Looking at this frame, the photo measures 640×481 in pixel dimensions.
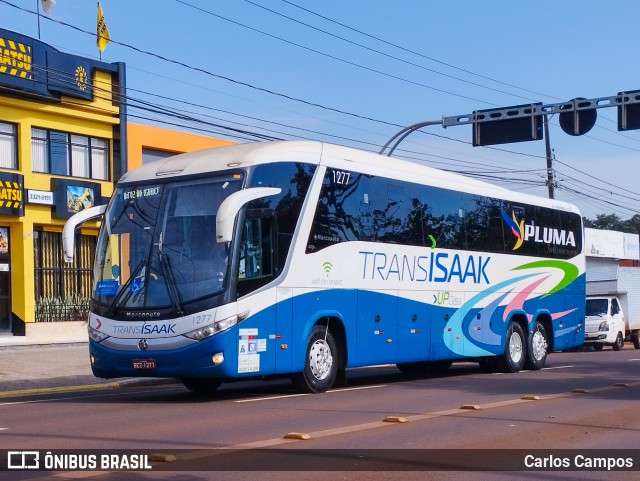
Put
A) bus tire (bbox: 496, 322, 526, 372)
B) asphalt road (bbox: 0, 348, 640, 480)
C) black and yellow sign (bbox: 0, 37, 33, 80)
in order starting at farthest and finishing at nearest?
black and yellow sign (bbox: 0, 37, 33, 80), bus tire (bbox: 496, 322, 526, 372), asphalt road (bbox: 0, 348, 640, 480)

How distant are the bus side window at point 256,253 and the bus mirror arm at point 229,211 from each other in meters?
0.44

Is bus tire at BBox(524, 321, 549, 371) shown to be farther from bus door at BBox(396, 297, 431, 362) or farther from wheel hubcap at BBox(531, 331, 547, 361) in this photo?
bus door at BBox(396, 297, 431, 362)

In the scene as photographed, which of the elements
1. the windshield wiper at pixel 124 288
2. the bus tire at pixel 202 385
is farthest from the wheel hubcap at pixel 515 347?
the windshield wiper at pixel 124 288

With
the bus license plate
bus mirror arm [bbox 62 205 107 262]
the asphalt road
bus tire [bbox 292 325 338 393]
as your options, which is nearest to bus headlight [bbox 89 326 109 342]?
the bus license plate

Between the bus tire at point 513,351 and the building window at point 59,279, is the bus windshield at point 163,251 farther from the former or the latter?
the building window at point 59,279

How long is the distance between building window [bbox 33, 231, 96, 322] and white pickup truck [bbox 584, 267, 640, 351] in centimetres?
1769

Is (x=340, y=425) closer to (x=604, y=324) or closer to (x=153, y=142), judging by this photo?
(x=604, y=324)

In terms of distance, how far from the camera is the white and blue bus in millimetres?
14492

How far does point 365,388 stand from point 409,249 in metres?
2.70

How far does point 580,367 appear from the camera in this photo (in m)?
23.9

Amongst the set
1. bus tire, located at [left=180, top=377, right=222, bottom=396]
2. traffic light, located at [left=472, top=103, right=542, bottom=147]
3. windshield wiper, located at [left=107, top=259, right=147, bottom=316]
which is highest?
traffic light, located at [left=472, top=103, right=542, bottom=147]

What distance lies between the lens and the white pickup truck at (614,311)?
35.4m

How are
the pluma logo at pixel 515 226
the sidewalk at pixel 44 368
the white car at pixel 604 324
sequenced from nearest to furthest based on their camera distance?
the sidewalk at pixel 44 368, the pluma logo at pixel 515 226, the white car at pixel 604 324

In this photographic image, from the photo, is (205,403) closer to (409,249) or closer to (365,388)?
(365,388)
